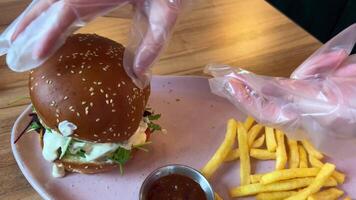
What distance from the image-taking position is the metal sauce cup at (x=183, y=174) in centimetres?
158

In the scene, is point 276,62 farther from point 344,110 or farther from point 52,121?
point 52,121

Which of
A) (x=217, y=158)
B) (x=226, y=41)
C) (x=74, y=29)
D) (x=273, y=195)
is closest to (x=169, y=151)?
(x=217, y=158)

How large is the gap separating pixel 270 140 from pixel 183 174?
1.23 feet

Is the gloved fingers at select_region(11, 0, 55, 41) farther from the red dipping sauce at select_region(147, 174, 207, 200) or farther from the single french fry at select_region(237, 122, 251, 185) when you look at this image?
the single french fry at select_region(237, 122, 251, 185)

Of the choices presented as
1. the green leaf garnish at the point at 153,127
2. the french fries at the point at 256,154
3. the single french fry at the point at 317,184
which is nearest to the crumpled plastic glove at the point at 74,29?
the green leaf garnish at the point at 153,127

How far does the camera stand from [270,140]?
5.76 feet

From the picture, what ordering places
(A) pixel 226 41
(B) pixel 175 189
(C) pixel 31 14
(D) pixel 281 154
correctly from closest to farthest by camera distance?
(C) pixel 31 14 < (B) pixel 175 189 < (D) pixel 281 154 < (A) pixel 226 41

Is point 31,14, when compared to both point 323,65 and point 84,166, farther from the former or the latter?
point 323,65

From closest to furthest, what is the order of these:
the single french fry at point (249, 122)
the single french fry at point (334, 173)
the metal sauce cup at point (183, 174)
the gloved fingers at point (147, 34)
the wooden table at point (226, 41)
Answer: the gloved fingers at point (147, 34) < the metal sauce cup at point (183, 174) < the single french fry at point (334, 173) < the single french fry at point (249, 122) < the wooden table at point (226, 41)

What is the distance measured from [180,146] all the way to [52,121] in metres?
0.55

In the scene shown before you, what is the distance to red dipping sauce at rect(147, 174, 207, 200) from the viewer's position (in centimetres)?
154

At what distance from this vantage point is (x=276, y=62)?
225 cm

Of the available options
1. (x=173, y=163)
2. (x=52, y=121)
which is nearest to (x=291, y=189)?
(x=173, y=163)

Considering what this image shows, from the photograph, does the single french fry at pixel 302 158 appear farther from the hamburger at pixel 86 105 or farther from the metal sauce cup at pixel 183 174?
the hamburger at pixel 86 105
